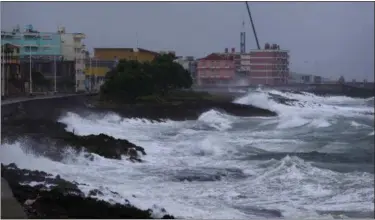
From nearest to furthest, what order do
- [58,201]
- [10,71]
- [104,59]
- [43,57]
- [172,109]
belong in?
1. [58,201]
2. [10,71]
3. [43,57]
4. [104,59]
5. [172,109]

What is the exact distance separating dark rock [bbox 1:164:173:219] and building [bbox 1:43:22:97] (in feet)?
1.78

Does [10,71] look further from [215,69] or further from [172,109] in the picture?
[215,69]

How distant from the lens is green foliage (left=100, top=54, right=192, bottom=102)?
4.87 m

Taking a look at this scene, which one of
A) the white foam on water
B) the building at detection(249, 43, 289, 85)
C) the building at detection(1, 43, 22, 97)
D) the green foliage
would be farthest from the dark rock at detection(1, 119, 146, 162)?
the building at detection(249, 43, 289, 85)

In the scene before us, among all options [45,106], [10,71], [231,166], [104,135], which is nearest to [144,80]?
[104,135]

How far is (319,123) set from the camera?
274 inches

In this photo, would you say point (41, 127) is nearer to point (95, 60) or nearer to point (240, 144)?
point (95, 60)

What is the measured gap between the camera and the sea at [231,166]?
4.57m

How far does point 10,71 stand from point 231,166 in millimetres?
1769

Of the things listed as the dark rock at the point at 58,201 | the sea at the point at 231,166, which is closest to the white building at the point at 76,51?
the sea at the point at 231,166

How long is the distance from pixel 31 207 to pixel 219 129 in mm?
1664

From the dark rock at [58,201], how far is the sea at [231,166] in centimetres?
7

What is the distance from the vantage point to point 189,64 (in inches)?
200

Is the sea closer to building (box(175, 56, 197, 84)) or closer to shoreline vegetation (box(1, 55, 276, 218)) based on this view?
shoreline vegetation (box(1, 55, 276, 218))
